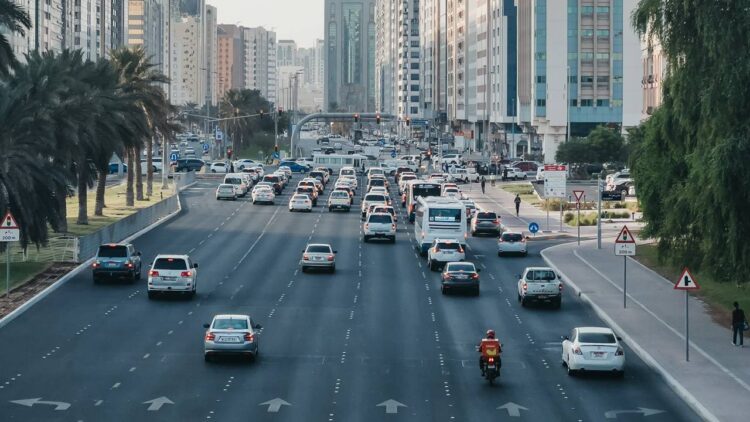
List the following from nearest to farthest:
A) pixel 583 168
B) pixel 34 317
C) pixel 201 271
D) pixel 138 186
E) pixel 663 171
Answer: pixel 34 317 < pixel 663 171 < pixel 201 271 < pixel 138 186 < pixel 583 168

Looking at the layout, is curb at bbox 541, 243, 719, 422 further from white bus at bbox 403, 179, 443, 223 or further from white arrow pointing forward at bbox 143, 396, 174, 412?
white bus at bbox 403, 179, 443, 223

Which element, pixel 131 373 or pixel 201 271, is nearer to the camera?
pixel 131 373

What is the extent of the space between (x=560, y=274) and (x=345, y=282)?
30.2 ft

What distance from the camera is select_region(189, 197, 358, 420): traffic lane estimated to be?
30856mm

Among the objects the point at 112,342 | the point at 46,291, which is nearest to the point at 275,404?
the point at 112,342

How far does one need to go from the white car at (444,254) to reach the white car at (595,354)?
998 inches

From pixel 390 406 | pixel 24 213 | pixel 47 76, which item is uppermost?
pixel 47 76

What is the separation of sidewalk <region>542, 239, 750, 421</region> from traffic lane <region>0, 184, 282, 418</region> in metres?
13.4

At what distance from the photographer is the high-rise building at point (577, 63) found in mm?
158750

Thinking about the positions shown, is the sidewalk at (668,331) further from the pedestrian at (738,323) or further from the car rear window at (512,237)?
the car rear window at (512,237)

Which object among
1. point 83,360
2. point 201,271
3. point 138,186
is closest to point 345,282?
point 201,271

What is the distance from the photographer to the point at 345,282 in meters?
56.5

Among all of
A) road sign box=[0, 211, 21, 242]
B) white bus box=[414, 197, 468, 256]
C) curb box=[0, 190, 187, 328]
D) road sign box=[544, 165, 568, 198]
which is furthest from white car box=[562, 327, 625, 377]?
road sign box=[544, 165, 568, 198]

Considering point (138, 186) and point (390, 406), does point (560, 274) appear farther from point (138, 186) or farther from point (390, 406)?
point (138, 186)
